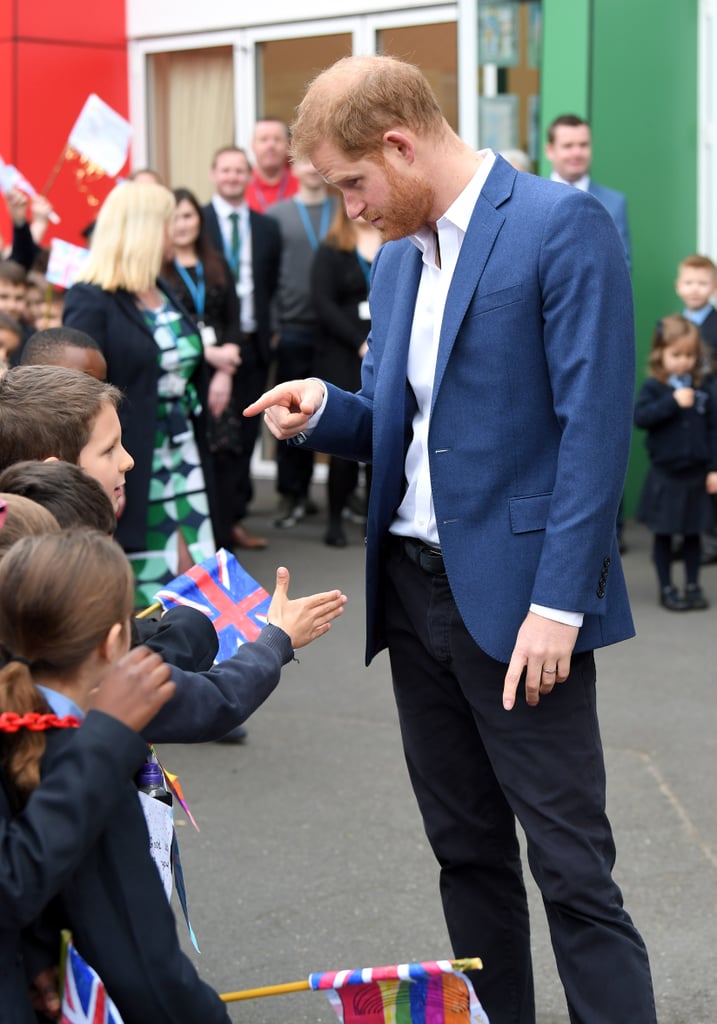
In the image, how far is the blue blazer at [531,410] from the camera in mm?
2625

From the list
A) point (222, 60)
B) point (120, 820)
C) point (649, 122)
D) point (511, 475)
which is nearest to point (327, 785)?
point (511, 475)

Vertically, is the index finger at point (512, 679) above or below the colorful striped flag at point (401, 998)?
above

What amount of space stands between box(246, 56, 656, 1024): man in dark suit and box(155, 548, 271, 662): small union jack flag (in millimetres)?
275

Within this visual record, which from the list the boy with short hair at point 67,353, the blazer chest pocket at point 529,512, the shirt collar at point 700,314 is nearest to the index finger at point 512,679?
the blazer chest pocket at point 529,512

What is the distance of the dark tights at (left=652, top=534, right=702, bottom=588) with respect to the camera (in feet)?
24.9

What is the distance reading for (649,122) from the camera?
9703 mm

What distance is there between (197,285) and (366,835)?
3448 mm

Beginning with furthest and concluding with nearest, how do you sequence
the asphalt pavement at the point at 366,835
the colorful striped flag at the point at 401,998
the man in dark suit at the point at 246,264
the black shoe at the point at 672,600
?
the man in dark suit at the point at 246,264 → the black shoe at the point at 672,600 → the asphalt pavement at the point at 366,835 → the colorful striped flag at the point at 401,998

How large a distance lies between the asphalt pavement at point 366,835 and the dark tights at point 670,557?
61 centimetres

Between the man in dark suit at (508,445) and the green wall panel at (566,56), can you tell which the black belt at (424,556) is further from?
the green wall panel at (566,56)

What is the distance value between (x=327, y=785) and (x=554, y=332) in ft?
9.29

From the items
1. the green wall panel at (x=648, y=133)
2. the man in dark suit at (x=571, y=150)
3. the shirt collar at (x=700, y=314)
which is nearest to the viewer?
the man in dark suit at (x=571, y=150)

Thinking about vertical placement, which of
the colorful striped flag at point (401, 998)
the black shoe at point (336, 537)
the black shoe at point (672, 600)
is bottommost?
the black shoe at point (672, 600)

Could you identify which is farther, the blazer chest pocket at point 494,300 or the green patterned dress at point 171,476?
the green patterned dress at point 171,476
